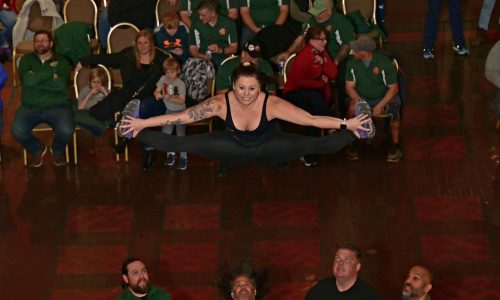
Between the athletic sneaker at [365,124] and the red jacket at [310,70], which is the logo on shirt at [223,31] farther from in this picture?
the athletic sneaker at [365,124]

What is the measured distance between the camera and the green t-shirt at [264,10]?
13.1m

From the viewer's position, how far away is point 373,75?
472 inches

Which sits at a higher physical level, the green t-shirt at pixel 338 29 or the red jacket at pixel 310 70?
the green t-shirt at pixel 338 29

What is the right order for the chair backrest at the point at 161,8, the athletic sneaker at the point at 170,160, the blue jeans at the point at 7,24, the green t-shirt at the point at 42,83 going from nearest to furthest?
1. the green t-shirt at the point at 42,83
2. the athletic sneaker at the point at 170,160
3. the chair backrest at the point at 161,8
4. the blue jeans at the point at 7,24

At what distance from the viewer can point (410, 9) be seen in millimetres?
15453

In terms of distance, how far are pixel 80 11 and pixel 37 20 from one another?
469 mm

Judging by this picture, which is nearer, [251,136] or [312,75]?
[251,136]

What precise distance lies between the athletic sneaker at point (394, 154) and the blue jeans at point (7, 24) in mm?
4681

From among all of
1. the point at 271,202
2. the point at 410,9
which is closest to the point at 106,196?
the point at 271,202

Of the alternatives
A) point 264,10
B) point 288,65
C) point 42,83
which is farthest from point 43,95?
point 264,10

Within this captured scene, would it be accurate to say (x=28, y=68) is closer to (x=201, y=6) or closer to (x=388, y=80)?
(x=201, y=6)

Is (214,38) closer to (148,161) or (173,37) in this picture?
(173,37)

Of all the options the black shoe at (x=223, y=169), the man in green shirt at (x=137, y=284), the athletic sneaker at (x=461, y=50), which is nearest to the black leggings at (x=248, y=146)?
the man in green shirt at (x=137, y=284)

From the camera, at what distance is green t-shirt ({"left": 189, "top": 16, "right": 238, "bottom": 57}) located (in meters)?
12.7
